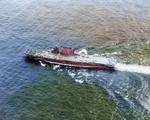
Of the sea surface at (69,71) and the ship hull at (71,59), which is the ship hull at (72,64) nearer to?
the ship hull at (71,59)

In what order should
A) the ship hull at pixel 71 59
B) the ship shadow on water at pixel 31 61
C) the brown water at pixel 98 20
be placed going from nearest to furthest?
the ship hull at pixel 71 59, the ship shadow on water at pixel 31 61, the brown water at pixel 98 20

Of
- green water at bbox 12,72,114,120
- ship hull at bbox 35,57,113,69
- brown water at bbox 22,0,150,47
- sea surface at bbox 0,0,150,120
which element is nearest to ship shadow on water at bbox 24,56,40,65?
sea surface at bbox 0,0,150,120

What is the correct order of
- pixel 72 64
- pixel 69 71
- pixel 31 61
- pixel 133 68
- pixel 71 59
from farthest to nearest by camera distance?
pixel 31 61, pixel 71 59, pixel 72 64, pixel 69 71, pixel 133 68

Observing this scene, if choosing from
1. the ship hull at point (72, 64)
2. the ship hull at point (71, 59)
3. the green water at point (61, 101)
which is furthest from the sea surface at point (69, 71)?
the ship hull at point (71, 59)

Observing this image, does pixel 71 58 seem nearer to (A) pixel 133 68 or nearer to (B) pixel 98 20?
(A) pixel 133 68

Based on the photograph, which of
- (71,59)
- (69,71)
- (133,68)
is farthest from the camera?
(71,59)

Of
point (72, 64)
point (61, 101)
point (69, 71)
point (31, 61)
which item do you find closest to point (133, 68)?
point (72, 64)
